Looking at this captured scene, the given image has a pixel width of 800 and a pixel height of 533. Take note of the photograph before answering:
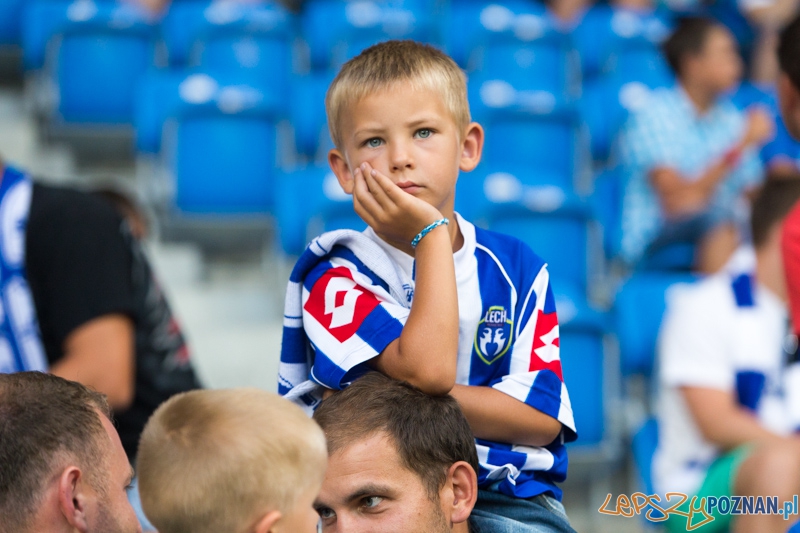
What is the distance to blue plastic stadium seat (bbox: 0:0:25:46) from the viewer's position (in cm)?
635

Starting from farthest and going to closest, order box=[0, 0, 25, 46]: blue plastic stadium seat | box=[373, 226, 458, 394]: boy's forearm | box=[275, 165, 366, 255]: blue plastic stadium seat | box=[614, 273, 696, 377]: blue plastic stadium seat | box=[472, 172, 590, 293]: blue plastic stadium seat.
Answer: box=[0, 0, 25, 46]: blue plastic stadium seat, box=[472, 172, 590, 293]: blue plastic stadium seat, box=[275, 165, 366, 255]: blue plastic stadium seat, box=[614, 273, 696, 377]: blue plastic stadium seat, box=[373, 226, 458, 394]: boy's forearm

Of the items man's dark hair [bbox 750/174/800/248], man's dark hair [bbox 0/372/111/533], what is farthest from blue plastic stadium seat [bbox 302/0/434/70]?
man's dark hair [bbox 0/372/111/533]

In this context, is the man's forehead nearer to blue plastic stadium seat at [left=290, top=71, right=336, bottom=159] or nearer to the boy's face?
the boy's face

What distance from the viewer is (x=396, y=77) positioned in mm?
1822

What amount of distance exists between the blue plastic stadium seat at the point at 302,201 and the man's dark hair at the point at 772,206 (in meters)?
1.58

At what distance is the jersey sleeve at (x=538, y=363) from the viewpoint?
73.2 inches

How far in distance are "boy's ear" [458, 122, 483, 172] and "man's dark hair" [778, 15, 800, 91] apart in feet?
2.48

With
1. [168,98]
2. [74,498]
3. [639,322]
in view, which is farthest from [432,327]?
[168,98]

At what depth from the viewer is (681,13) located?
24.7 feet

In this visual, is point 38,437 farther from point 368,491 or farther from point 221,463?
point 368,491

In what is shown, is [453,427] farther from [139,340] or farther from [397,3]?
[397,3]

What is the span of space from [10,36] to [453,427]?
5600 mm

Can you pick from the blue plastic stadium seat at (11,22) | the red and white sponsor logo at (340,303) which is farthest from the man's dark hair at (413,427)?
the blue plastic stadium seat at (11,22)

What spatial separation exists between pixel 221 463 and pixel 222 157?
385 cm
